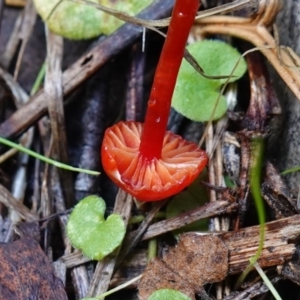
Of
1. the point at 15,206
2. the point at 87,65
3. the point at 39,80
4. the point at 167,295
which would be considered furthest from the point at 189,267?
the point at 39,80

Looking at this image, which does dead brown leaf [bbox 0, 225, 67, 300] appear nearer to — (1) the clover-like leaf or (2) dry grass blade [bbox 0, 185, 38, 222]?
(2) dry grass blade [bbox 0, 185, 38, 222]

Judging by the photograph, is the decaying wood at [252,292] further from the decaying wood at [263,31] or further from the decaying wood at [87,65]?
the decaying wood at [87,65]

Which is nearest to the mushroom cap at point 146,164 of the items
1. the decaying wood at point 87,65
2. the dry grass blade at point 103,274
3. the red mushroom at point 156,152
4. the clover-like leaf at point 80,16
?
the red mushroom at point 156,152

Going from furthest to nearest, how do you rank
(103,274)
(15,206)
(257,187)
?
(15,206), (103,274), (257,187)

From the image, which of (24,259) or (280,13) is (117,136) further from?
(280,13)

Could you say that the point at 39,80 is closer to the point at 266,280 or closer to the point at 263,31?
the point at 263,31

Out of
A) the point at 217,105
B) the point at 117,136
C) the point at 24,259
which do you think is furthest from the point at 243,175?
the point at 24,259

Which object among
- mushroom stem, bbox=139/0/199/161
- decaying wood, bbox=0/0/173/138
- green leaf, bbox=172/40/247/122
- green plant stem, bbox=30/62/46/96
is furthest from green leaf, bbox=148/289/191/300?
green plant stem, bbox=30/62/46/96
